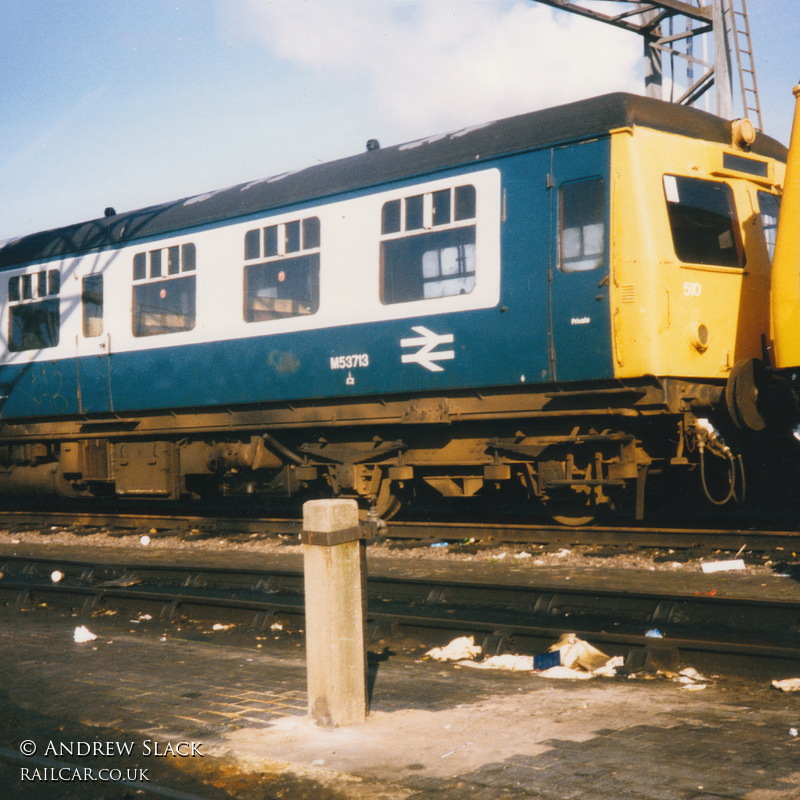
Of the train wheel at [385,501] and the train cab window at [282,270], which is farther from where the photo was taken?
the train wheel at [385,501]

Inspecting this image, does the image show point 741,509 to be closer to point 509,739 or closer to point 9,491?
point 509,739

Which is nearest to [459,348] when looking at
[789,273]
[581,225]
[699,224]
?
[581,225]

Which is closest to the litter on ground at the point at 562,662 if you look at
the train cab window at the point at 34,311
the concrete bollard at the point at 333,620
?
the concrete bollard at the point at 333,620

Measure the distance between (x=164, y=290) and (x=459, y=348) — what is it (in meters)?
4.59

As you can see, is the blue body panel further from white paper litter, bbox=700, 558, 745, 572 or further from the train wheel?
white paper litter, bbox=700, 558, 745, 572

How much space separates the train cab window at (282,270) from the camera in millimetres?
11430

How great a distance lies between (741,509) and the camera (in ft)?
40.0

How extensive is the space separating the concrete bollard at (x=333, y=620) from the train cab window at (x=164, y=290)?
26.2 ft

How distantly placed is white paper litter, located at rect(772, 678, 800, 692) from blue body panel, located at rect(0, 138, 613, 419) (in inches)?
163

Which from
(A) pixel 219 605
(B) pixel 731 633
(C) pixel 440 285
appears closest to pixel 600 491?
(C) pixel 440 285

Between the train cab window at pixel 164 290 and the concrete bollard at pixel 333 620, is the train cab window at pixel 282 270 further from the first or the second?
the concrete bollard at pixel 333 620

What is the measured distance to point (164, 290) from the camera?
13.0 meters

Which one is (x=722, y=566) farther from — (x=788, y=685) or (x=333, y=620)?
(x=333, y=620)

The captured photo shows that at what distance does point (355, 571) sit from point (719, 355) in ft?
18.8
